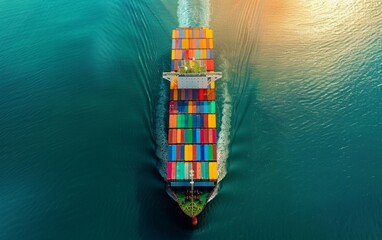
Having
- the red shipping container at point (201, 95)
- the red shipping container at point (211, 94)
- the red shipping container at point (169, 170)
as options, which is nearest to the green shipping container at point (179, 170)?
the red shipping container at point (169, 170)

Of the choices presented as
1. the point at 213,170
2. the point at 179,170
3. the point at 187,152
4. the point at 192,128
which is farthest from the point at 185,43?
the point at 213,170

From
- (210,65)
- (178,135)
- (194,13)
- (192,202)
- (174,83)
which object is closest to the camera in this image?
(192,202)

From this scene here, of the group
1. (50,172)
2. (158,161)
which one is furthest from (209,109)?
(50,172)

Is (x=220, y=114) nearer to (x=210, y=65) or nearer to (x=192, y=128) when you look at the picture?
(x=210, y=65)

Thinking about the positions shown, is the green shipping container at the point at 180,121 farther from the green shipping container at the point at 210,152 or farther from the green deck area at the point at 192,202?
the green deck area at the point at 192,202

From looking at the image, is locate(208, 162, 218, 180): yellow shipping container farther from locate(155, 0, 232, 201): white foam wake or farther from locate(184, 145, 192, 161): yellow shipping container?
locate(155, 0, 232, 201): white foam wake

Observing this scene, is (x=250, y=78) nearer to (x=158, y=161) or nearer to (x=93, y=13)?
(x=158, y=161)

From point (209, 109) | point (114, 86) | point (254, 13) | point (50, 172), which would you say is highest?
point (254, 13)
